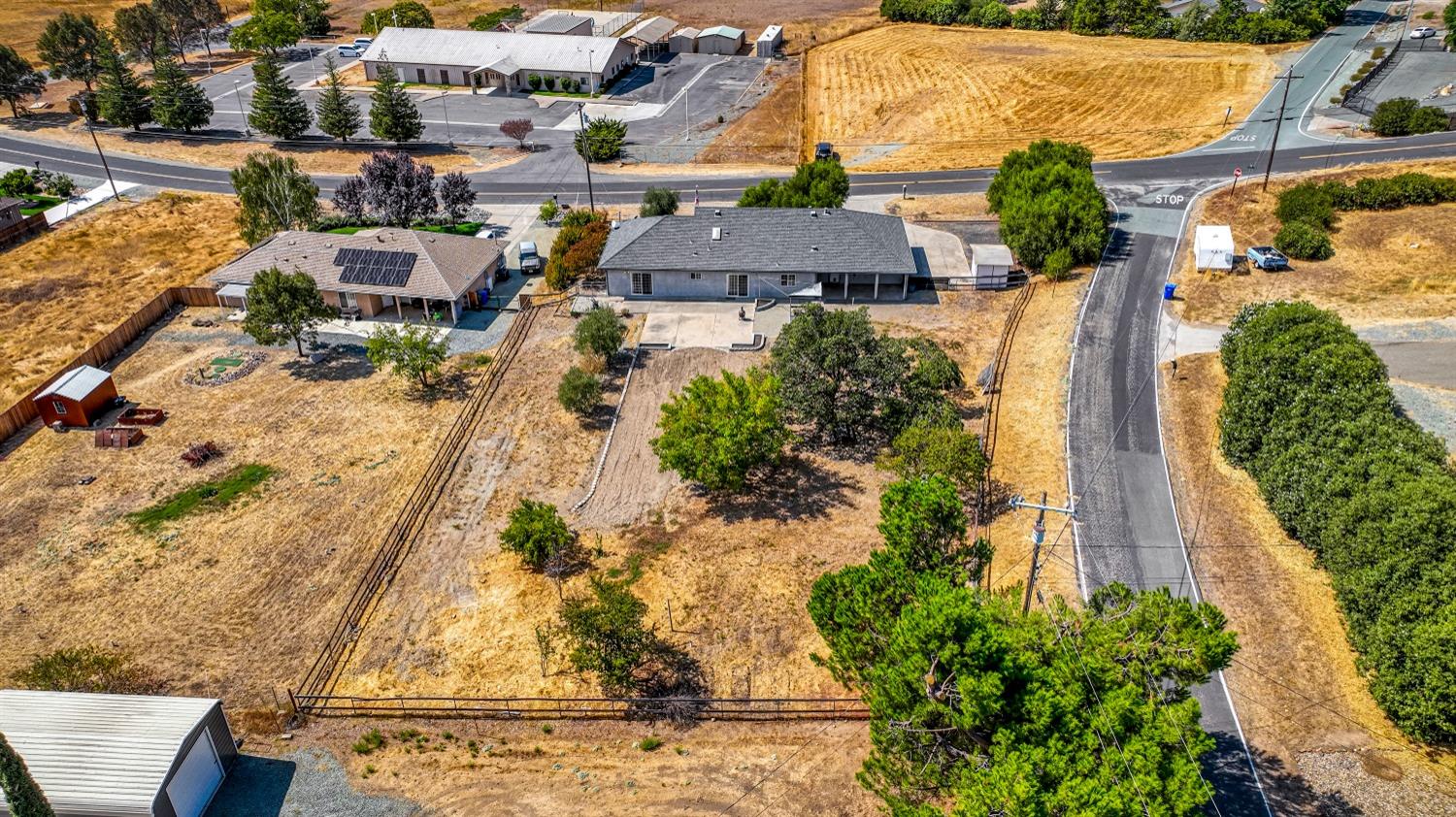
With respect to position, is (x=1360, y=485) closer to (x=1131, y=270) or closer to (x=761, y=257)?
(x=1131, y=270)

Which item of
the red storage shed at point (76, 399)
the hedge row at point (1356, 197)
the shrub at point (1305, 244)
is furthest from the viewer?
the hedge row at point (1356, 197)

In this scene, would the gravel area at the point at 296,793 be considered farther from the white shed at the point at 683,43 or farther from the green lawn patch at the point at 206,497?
the white shed at the point at 683,43

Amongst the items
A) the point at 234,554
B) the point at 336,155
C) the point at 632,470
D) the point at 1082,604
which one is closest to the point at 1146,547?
the point at 1082,604

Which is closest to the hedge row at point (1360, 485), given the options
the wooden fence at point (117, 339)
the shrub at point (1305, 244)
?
the shrub at point (1305, 244)

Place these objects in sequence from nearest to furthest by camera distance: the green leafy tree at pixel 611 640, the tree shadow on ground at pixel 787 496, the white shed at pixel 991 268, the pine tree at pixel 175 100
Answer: the green leafy tree at pixel 611 640 < the tree shadow on ground at pixel 787 496 < the white shed at pixel 991 268 < the pine tree at pixel 175 100

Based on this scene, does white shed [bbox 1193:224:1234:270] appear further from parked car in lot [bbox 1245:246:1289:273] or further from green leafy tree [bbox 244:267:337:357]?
green leafy tree [bbox 244:267:337:357]
